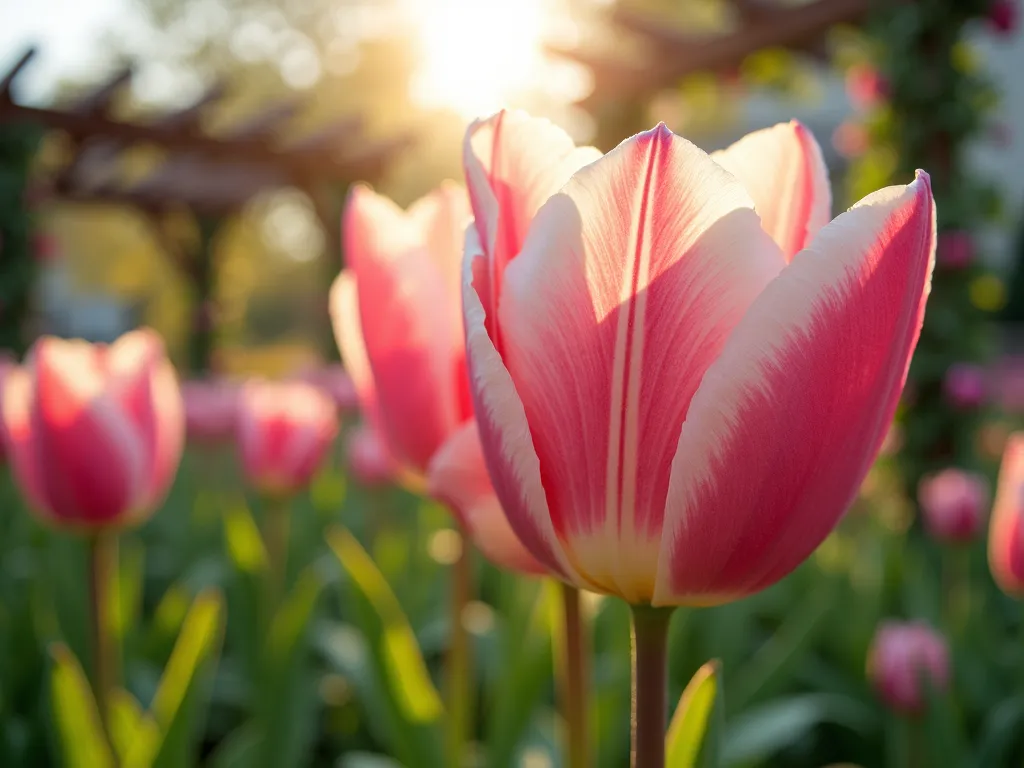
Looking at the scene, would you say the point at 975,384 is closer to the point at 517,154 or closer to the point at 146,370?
the point at 146,370

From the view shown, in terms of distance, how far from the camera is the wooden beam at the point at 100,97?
24.4 ft

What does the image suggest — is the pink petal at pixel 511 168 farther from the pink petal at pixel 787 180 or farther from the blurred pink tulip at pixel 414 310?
the blurred pink tulip at pixel 414 310

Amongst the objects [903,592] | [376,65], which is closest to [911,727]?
[903,592]

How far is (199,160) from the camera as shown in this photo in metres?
12.9

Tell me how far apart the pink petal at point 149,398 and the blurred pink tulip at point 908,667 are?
1.27 metres

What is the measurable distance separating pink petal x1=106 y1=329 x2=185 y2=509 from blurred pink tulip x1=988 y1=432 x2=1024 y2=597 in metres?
1.29

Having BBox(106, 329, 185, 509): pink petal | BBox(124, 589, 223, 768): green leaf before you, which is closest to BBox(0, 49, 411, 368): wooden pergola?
BBox(106, 329, 185, 509): pink petal

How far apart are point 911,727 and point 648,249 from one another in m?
1.47

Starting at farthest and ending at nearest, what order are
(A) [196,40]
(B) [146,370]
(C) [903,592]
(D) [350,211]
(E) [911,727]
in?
1. (A) [196,40]
2. (C) [903,592]
3. (E) [911,727]
4. (B) [146,370]
5. (D) [350,211]

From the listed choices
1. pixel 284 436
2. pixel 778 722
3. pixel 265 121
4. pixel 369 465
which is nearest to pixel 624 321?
pixel 778 722

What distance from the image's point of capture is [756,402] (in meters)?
0.45

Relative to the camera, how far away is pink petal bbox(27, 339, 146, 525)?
3.95 ft

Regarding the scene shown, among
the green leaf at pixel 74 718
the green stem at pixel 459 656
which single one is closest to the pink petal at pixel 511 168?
the green stem at pixel 459 656

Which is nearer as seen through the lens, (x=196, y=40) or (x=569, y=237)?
(x=569, y=237)
